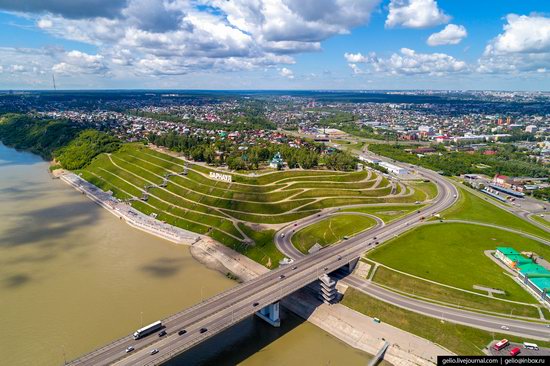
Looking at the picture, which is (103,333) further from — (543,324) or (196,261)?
(543,324)

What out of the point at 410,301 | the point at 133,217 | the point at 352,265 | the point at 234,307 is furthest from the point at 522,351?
the point at 133,217

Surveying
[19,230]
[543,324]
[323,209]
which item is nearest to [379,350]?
[543,324]

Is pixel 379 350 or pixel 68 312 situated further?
pixel 68 312

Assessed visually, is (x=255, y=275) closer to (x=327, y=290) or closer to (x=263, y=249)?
(x=263, y=249)

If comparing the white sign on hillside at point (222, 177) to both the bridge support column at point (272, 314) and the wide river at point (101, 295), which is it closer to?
the wide river at point (101, 295)

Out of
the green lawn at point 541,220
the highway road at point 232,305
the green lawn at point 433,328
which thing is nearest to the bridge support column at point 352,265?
the highway road at point 232,305
